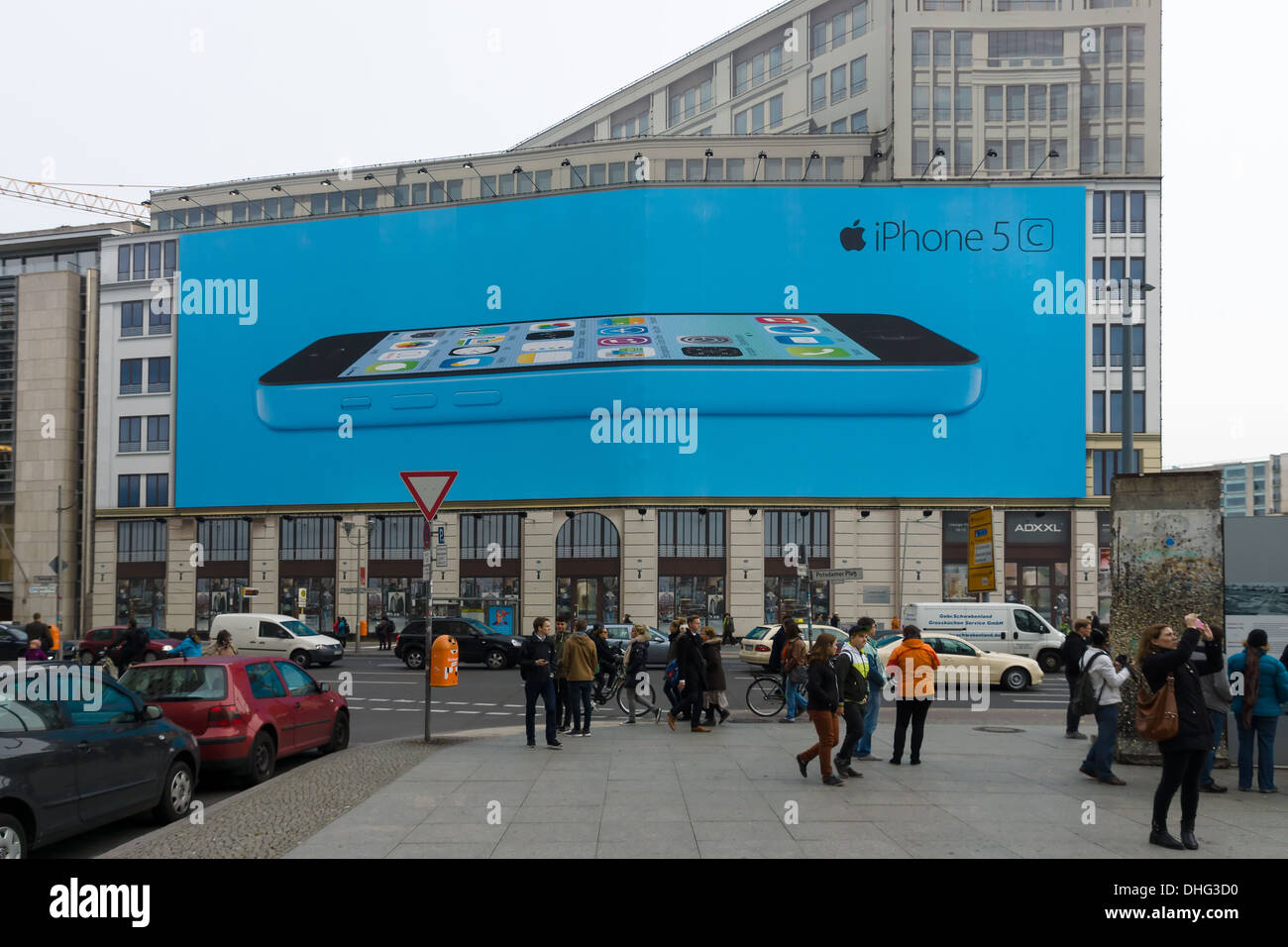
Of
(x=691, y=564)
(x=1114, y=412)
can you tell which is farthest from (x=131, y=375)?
(x=1114, y=412)

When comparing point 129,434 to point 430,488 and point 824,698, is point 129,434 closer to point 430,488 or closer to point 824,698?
point 430,488

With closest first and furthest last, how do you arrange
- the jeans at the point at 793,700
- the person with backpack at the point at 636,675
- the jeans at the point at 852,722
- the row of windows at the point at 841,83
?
the jeans at the point at 852,722 → the person with backpack at the point at 636,675 → the jeans at the point at 793,700 → the row of windows at the point at 841,83

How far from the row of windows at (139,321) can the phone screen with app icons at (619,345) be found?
13714 millimetres

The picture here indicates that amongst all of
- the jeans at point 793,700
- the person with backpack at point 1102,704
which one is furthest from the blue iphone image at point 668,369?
the person with backpack at point 1102,704

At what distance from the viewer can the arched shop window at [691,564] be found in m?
53.5

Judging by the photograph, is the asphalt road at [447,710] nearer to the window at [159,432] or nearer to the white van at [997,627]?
the white van at [997,627]

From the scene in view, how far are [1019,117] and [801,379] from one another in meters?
20.5

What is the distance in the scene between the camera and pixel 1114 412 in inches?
2178

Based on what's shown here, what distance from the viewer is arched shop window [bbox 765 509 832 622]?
→ 174 ft

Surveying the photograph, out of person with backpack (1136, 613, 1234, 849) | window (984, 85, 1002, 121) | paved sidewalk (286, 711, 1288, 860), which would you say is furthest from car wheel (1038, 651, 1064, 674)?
window (984, 85, 1002, 121)

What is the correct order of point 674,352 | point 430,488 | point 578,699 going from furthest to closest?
point 674,352, point 578,699, point 430,488

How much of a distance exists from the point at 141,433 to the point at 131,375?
3392 millimetres

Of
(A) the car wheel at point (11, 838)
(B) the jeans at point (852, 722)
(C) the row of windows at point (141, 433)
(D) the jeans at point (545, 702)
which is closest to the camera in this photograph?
(A) the car wheel at point (11, 838)
